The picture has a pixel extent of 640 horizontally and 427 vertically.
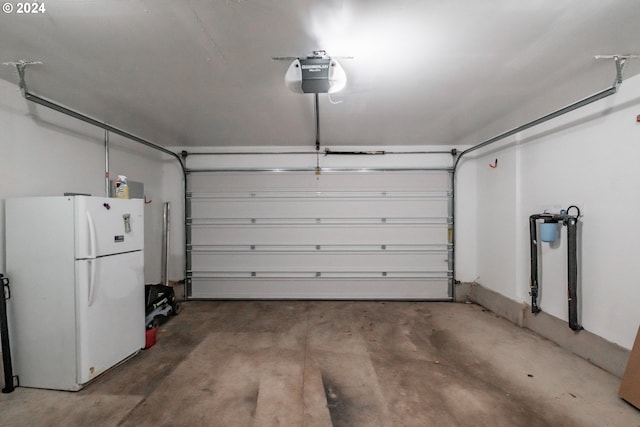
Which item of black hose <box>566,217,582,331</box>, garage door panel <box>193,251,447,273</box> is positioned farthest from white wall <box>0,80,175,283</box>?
black hose <box>566,217,582,331</box>

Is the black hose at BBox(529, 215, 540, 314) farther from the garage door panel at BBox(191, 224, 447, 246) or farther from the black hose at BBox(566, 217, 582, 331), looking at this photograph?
the garage door panel at BBox(191, 224, 447, 246)

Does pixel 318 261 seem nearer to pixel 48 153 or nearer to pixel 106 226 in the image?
pixel 106 226

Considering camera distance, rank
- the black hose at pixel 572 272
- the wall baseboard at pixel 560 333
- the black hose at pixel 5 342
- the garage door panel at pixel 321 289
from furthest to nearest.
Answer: the garage door panel at pixel 321 289, the black hose at pixel 572 272, the wall baseboard at pixel 560 333, the black hose at pixel 5 342

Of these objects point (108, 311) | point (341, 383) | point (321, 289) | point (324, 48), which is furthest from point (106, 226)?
point (321, 289)

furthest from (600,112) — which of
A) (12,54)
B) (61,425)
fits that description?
(61,425)

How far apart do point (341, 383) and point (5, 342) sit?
8.91ft

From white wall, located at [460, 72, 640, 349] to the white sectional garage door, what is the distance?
3.55ft

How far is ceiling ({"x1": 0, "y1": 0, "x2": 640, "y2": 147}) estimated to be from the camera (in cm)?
146

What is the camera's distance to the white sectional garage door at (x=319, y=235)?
4.43m

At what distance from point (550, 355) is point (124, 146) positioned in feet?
18.7

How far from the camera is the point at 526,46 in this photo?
5.84ft

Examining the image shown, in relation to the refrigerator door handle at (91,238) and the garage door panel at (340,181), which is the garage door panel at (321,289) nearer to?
the garage door panel at (340,181)

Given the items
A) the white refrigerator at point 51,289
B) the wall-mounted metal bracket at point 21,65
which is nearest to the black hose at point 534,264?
the white refrigerator at point 51,289

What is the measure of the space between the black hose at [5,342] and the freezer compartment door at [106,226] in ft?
1.91
